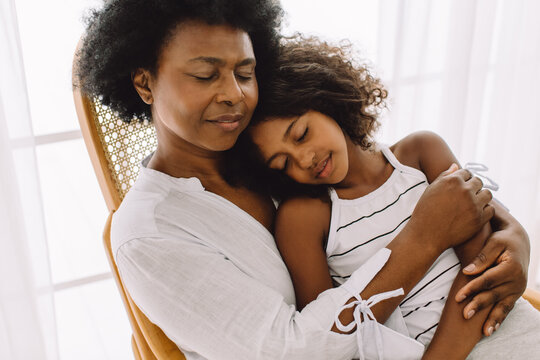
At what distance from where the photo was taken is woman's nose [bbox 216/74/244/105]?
93 cm

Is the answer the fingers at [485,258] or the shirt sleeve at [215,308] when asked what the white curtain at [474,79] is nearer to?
the fingers at [485,258]

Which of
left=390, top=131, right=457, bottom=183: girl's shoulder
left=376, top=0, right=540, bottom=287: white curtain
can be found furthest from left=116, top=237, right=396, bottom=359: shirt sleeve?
left=376, top=0, right=540, bottom=287: white curtain

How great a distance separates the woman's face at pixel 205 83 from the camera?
91cm

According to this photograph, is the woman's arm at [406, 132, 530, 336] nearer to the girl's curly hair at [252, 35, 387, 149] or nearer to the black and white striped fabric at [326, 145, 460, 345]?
the black and white striped fabric at [326, 145, 460, 345]

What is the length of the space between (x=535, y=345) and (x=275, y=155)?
66 centimetres

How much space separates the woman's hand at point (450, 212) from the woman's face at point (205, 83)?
42cm

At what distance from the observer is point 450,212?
103 centimetres

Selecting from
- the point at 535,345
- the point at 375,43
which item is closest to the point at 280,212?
the point at 535,345

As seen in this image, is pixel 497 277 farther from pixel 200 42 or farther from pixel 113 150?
pixel 113 150

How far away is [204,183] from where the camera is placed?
1104 millimetres

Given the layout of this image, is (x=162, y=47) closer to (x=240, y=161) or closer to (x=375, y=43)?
(x=240, y=161)

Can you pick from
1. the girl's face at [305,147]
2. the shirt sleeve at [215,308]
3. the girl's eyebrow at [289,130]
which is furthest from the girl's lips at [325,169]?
the shirt sleeve at [215,308]

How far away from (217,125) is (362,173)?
1.41 feet

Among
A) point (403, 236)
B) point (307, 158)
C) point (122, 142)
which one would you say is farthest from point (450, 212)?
point (122, 142)
